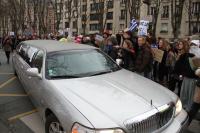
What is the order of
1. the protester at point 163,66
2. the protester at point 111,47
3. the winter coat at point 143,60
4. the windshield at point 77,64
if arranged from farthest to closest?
the protester at point 111,47 < the protester at point 163,66 < the winter coat at point 143,60 < the windshield at point 77,64

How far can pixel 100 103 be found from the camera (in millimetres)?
4586

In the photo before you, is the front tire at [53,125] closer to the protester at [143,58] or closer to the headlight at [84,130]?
the headlight at [84,130]

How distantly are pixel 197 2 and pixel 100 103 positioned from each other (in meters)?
49.6

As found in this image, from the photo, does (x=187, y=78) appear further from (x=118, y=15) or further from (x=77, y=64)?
(x=118, y=15)

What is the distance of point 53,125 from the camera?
5047mm

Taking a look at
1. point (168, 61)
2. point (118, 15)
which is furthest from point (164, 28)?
point (168, 61)

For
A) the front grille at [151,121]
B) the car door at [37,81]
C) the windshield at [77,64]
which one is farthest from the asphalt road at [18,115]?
the front grille at [151,121]

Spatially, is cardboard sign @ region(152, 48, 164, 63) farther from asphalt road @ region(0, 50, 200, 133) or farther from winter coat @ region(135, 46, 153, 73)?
asphalt road @ region(0, 50, 200, 133)

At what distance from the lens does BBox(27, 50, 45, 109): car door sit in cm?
597

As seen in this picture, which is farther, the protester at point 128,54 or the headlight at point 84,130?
the protester at point 128,54

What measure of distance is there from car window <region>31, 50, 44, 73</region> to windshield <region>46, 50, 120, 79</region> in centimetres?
23

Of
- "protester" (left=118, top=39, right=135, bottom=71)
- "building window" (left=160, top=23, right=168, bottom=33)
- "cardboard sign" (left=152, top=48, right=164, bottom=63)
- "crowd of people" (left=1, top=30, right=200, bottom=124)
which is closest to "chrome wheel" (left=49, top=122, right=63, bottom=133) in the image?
"crowd of people" (left=1, top=30, right=200, bottom=124)

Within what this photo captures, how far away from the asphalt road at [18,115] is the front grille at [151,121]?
1.62m

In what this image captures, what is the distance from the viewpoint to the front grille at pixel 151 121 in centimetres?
423
